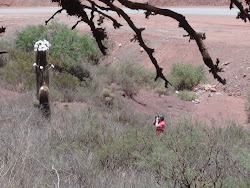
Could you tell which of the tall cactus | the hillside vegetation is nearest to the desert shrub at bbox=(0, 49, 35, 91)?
the hillside vegetation

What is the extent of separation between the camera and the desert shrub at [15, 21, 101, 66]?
2112 cm

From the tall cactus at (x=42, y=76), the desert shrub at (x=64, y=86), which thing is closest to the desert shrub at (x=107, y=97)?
the desert shrub at (x=64, y=86)

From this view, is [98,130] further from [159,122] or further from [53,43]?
[53,43]

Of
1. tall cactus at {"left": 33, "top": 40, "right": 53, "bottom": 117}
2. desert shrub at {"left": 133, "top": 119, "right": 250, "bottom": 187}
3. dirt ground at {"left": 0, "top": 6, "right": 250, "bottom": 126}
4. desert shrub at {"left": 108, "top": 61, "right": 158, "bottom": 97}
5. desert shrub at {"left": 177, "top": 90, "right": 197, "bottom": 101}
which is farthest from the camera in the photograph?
desert shrub at {"left": 177, "top": 90, "right": 197, "bottom": 101}

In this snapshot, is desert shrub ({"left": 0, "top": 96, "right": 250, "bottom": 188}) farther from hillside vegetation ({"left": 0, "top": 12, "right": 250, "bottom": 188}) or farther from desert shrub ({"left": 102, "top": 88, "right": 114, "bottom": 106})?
desert shrub ({"left": 102, "top": 88, "right": 114, "bottom": 106})

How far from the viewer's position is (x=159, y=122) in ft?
39.3

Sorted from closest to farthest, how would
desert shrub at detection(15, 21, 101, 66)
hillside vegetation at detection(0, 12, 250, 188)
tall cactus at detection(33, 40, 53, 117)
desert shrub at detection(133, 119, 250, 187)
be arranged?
desert shrub at detection(133, 119, 250, 187), hillside vegetation at detection(0, 12, 250, 188), tall cactus at detection(33, 40, 53, 117), desert shrub at detection(15, 21, 101, 66)

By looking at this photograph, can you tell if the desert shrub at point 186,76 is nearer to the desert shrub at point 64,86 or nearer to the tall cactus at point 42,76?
the desert shrub at point 64,86

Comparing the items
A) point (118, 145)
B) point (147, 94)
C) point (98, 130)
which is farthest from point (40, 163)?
point (147, 94)

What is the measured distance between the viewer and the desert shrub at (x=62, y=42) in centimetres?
2112

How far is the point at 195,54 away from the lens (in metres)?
25.3

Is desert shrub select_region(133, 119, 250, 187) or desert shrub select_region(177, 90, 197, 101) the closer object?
desert shrub select_region(133, 119, 250, 187)

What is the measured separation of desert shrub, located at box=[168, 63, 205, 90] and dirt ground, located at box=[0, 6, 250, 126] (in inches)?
25.1

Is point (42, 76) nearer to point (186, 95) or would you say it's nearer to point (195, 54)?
point (186, 95)
